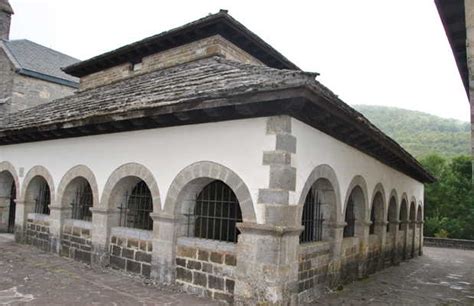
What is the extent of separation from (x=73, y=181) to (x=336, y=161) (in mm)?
5417

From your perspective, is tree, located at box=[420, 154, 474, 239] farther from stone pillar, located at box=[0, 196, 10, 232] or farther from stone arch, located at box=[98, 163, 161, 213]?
stone pillar, located at box=[0, 196, 10, 232]

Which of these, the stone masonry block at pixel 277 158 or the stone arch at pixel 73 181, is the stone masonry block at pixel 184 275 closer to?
the stone masonry block at pixel 277 158

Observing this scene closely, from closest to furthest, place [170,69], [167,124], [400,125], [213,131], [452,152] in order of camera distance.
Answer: [213,131], [167,124], [170,69], [452,152], [400,125]

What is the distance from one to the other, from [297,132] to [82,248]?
5.05 m

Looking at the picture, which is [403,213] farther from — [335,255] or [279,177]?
[279,177]

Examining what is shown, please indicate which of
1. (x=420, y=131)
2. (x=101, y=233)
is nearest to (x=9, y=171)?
(x=101, y=233)

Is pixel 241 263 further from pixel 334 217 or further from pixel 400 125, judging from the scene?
pixel 400 125

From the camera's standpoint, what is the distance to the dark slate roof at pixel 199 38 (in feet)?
27.1

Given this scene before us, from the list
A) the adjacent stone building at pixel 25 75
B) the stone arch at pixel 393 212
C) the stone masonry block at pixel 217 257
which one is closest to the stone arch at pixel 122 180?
the stone masonry block at pixel 217 257

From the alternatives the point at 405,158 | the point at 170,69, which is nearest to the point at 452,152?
the point at 405,158

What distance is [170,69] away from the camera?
8.99m

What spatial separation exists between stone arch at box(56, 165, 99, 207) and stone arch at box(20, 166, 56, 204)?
0.35 m

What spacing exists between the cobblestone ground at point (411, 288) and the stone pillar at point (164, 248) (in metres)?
2.28

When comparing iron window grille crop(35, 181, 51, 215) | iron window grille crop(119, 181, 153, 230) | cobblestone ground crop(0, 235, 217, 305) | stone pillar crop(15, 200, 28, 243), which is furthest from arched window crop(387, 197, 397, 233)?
stone pillar crop(15, 200, 28, 243)
